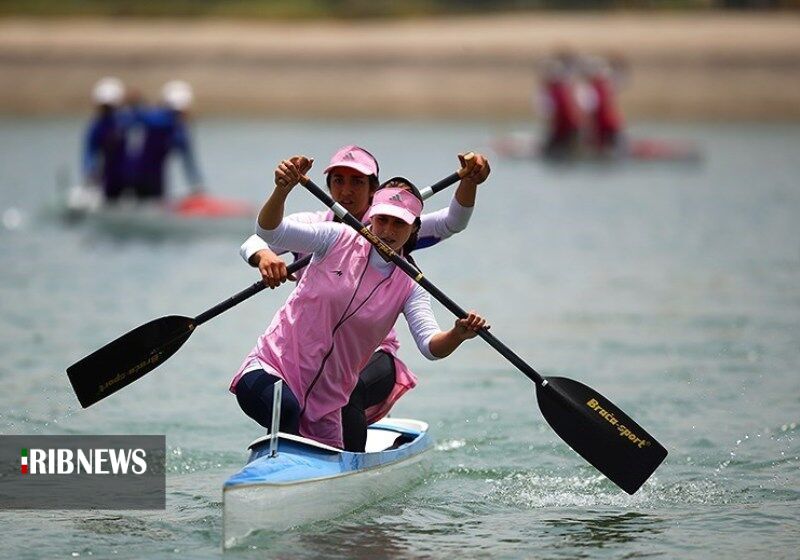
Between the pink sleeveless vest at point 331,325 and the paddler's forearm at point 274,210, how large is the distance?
21.2 inches

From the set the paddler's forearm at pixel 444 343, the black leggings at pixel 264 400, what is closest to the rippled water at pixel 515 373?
the black leggings at pixel 264 400

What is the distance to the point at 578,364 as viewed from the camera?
1464cm

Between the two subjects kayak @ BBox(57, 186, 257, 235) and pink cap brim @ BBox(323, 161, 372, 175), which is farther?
kayak @ BBox(57, 186, 257, 235)

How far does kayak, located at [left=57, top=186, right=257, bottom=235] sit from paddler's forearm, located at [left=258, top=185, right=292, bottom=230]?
43.5 ft

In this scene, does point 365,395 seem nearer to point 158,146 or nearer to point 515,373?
point 515,373

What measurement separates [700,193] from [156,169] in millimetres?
12569

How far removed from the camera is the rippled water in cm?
949

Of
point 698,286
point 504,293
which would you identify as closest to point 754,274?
point 698,286

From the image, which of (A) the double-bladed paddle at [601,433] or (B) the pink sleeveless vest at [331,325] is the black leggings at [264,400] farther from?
(A) the double-bladed paddle at [601,433]

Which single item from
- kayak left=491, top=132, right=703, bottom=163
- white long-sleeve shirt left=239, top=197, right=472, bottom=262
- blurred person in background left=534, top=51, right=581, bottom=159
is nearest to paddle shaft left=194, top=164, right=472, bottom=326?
white long-sleeve shirt left=239, top=197, right=472, bottom=262

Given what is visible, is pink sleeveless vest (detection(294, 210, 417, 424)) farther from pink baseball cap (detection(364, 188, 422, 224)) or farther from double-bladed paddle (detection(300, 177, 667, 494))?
pink baseball cap (detection(364, 188, 422, 224))

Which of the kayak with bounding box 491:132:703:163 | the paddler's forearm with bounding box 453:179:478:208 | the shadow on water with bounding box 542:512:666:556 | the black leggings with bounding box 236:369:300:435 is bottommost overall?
the shadow on water with bounding box 542:512:666:556

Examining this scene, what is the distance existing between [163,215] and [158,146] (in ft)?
3.01

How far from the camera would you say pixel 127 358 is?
1003cm
